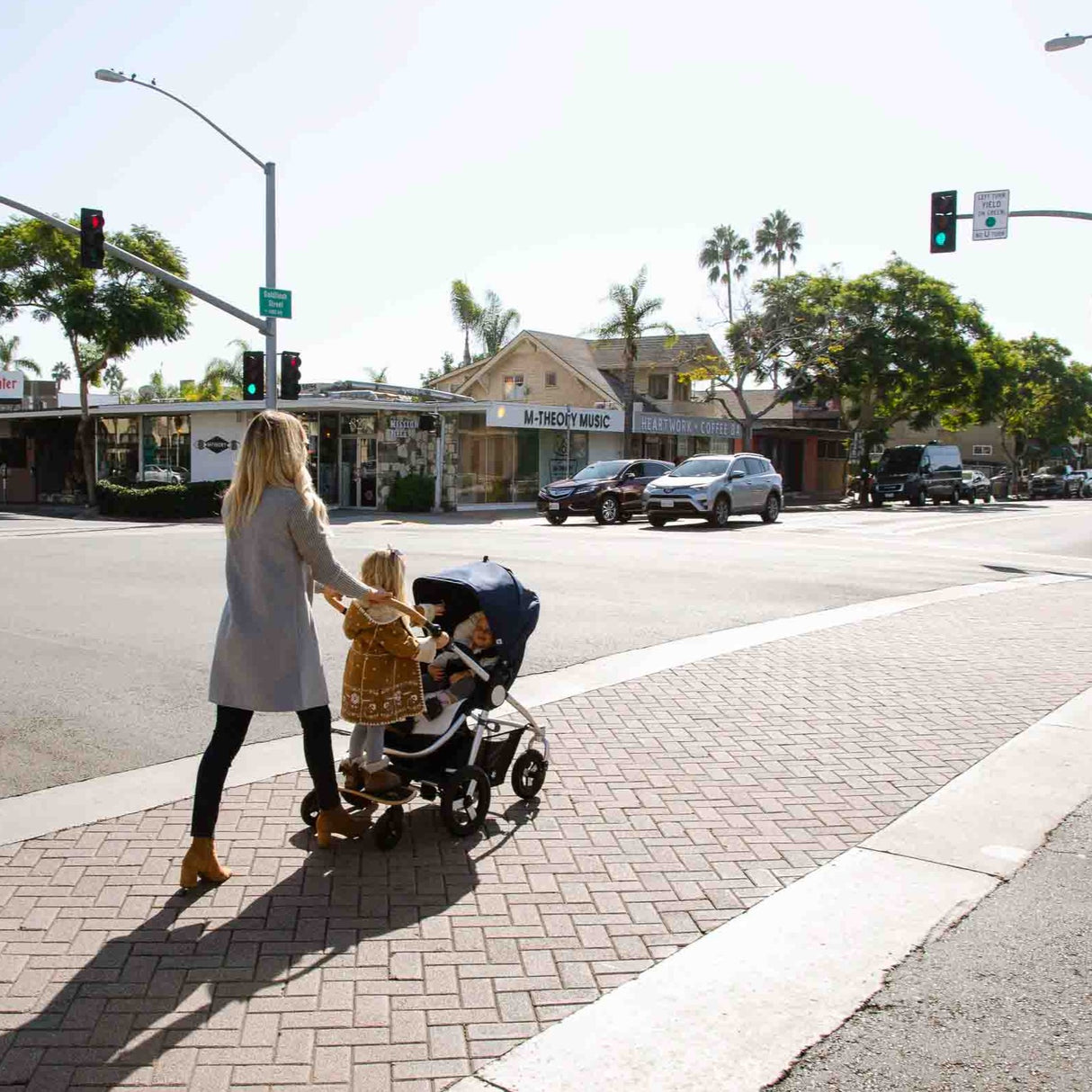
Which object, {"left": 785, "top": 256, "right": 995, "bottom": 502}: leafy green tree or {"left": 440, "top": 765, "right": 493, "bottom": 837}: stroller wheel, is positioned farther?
{"left": 785, "top": 256, "right": 995, "bottom": 502}: leafy green tree

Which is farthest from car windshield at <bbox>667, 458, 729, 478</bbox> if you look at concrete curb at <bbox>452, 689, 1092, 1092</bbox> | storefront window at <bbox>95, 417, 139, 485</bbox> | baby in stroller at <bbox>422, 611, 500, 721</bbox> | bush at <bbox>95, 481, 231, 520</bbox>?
baby in stroller at <bbox>422, 611, 500, 721</bbox>

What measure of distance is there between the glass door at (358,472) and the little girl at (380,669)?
3002 centimetres

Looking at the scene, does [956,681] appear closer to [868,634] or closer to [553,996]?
[868,634]

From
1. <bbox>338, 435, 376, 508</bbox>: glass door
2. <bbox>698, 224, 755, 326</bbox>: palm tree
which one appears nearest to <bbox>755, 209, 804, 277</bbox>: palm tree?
<bbox>698, 224, 755, 326</bbox>: palm tree

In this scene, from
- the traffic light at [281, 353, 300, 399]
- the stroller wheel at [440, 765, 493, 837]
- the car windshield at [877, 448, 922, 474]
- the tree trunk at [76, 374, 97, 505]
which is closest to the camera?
the stroller wheel at [440, 765, 493, 837]

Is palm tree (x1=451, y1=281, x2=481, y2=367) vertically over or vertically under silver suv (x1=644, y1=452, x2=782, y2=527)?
over

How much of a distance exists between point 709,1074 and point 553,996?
60 cm

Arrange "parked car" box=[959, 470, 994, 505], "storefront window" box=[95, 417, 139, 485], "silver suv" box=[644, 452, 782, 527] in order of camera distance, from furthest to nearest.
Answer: "parked car" box=[959, 470, 994, 505]
"storefront window" box=[95, 417, 139, 485]
"silver suv" box=[644, 452, 782, 527]

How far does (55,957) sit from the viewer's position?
365cm

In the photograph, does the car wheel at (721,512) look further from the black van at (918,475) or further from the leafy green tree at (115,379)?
the leafy green tree at (115,379)

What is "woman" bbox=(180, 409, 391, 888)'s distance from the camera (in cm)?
423

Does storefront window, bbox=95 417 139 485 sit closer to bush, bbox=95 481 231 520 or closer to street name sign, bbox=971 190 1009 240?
bush, bbox=95 481 231 520

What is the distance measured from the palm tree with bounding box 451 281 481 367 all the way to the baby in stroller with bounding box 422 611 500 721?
49.8 m

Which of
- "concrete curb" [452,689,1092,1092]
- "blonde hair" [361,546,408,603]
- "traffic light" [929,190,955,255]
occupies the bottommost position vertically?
"concrete curb" [452,689,1092,1092]
